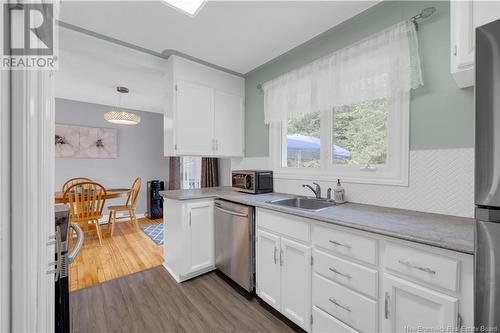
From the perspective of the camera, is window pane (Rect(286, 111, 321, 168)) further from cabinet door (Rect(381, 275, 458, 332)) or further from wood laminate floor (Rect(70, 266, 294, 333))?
wood laminate floor (Rect(70, 266, 294, 333))

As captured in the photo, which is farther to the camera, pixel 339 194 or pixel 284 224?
pixel 339 194

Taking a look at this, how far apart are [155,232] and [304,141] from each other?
120 inches

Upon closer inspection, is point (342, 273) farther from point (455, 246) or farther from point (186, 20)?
point (186, 20)

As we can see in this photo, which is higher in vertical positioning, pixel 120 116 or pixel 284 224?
pixel 120 116

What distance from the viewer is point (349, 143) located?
Result: 6.38ft

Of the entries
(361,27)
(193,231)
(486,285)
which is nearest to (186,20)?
(361,27)

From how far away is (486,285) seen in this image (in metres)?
0.76

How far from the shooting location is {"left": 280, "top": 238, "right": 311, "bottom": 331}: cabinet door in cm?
148

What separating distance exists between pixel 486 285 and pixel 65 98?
18.6 feet

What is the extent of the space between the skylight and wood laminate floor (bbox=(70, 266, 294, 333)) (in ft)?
8.04

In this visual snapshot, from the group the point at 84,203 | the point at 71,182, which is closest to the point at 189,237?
the point at 84,203

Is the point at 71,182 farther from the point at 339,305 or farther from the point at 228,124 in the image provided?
the point at 339,305

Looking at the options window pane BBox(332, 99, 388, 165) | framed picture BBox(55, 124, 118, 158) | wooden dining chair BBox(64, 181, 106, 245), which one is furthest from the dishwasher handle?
framed picture BBox(55, 124, 118, 158)

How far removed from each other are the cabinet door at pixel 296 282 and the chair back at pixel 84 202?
9.55ft
